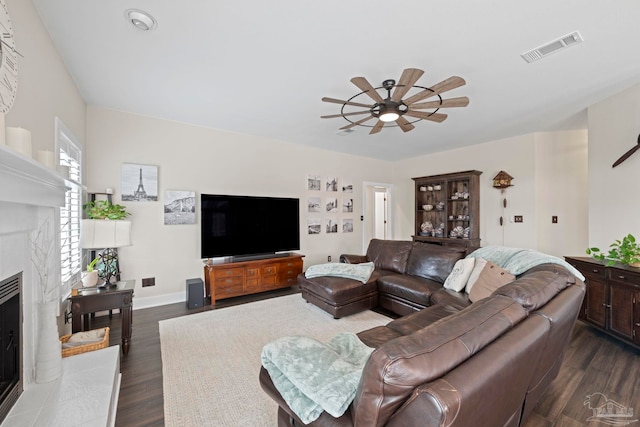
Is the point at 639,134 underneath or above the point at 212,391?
above

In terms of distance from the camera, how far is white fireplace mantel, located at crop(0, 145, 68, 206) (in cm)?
112

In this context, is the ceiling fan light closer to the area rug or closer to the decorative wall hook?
the area rug

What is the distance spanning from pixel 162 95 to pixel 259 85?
49.5 inches

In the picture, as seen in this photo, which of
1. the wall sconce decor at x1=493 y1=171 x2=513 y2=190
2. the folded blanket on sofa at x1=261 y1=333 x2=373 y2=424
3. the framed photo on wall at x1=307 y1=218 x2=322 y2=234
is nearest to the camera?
the folded blanket on sofa at x1=261 y1=333 x2=373 y2=424

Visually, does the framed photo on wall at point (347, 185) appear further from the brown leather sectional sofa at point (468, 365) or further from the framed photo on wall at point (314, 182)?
the brown leather sectional sofa at point (468, 365)

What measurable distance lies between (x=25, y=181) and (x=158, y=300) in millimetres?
2997

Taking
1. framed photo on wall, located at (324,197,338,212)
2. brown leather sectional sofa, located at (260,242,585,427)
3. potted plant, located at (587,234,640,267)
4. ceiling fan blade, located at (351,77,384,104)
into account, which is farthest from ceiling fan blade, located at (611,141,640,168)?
framed photo on wall, located at (324,197,338,212)

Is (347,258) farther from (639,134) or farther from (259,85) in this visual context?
(639,134)

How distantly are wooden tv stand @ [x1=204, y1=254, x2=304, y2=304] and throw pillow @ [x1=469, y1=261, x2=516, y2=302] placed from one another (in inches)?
112

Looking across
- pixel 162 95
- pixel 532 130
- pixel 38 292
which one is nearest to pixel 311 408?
pixel 38 292

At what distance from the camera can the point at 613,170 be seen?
314 centimetres

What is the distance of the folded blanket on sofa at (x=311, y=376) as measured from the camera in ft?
3.59

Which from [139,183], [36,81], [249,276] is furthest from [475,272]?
[139,183]

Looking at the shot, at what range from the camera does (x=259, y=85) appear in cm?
289
